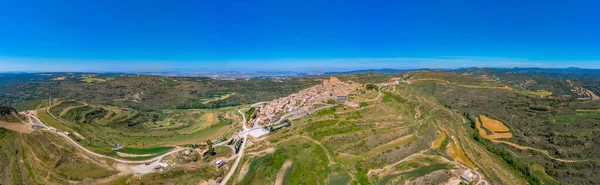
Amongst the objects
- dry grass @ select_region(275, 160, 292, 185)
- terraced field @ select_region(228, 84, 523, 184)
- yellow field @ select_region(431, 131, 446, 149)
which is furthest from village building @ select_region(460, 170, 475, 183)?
dry grass @ select_region(275, 160, 292, 185)

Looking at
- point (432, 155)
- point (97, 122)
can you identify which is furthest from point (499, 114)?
point (97, 122)

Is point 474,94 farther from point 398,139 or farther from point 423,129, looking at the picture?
point 398,139

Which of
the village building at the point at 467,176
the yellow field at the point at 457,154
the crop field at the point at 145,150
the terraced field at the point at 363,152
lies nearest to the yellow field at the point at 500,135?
the terraced field at the point at 363,152

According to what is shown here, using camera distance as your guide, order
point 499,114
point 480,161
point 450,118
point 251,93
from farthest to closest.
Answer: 1. point 251,93
2. point 499,114
3. point 450,118
4. point 480,161

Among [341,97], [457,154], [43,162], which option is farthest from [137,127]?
[457,154]

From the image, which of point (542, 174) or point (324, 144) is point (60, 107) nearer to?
point (324, 144)

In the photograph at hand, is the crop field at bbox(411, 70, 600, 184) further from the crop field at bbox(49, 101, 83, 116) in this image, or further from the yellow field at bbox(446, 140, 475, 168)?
the crop field at bbox(49, 101, 83, 116)

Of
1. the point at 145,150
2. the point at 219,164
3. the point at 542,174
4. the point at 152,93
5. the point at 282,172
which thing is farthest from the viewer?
the point at 152,93

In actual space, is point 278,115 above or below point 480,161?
above
